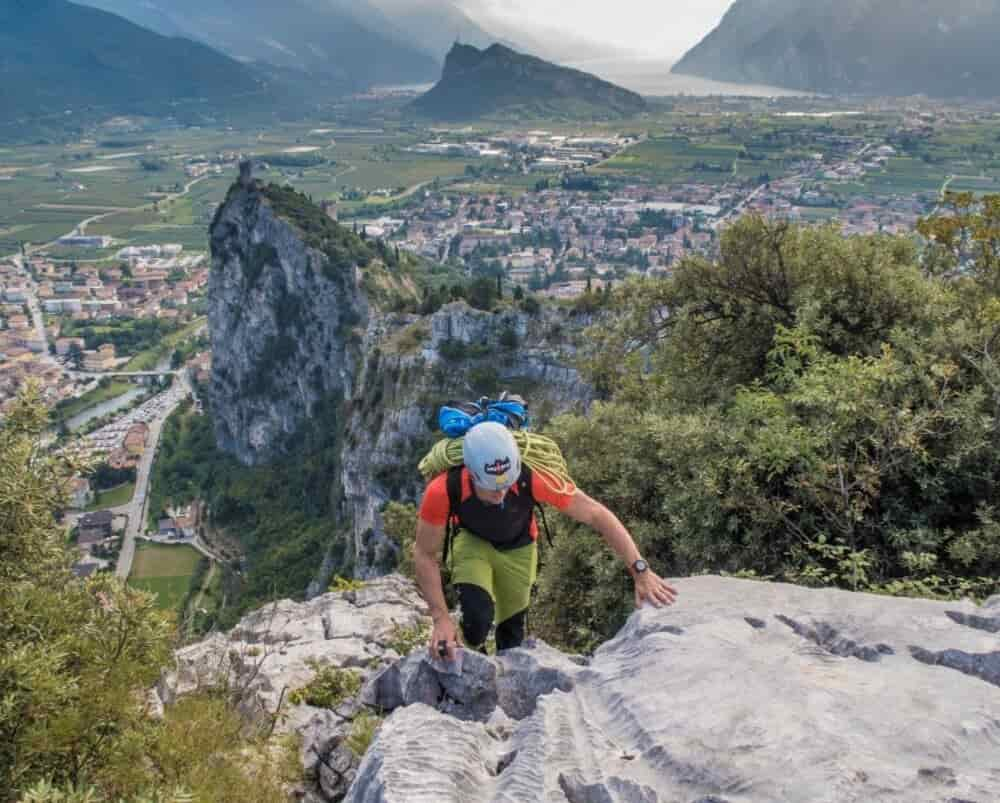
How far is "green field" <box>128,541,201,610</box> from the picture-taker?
2378 inches

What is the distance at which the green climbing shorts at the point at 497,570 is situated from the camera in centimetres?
599

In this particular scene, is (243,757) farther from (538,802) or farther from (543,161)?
(543,161)

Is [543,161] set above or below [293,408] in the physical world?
above

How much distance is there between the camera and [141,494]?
78.4 meters

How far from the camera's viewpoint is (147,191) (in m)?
185

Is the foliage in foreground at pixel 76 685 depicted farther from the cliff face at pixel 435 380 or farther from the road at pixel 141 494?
the road at pixel 141 494

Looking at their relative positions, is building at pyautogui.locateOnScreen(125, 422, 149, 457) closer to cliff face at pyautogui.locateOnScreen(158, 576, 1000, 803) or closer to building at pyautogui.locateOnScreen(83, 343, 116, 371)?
building at pyautogui.locateOnScreen(83, 343, 116, 371)

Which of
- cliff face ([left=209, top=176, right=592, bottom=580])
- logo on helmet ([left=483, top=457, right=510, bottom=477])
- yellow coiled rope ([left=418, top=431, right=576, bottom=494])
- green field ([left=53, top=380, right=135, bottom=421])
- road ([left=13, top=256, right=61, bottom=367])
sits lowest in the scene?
green field ([left=53, top=380, right=135, bottom=421])

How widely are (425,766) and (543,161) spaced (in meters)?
179

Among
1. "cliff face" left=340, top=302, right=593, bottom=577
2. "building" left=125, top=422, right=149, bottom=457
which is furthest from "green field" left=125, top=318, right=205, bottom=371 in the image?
"cliff face" left=340, top=302, right=593, bottom=577

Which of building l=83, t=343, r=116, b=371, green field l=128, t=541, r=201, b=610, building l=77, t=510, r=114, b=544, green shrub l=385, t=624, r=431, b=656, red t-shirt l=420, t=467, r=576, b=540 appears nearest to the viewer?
red t-shirt l=420, t=467, r=576, b=540

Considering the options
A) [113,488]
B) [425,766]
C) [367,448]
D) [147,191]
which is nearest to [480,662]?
[425,766]

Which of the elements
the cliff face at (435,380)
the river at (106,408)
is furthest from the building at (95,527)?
the cliff face at (435,380)

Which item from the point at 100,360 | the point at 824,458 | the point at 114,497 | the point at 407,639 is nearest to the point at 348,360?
the point at 114,497
